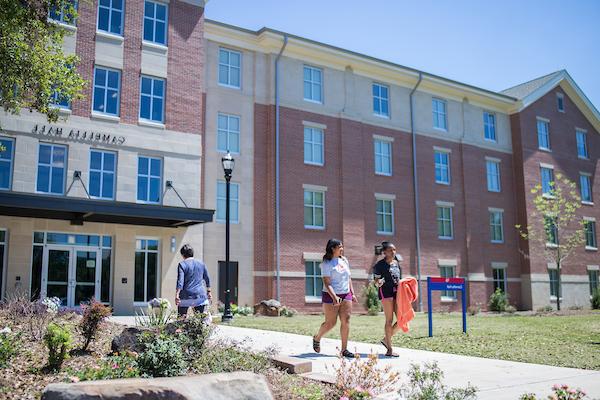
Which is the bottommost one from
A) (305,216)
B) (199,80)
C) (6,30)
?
(305,216)

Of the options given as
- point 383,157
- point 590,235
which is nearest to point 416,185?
point 383,157

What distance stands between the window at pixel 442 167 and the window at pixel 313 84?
338 inches

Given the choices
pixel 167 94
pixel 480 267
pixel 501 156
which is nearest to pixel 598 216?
pixel 501 156

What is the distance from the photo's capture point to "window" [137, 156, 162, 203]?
76.4 ft

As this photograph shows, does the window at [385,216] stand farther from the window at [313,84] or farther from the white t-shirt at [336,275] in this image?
the white t-shirt at [336,275]

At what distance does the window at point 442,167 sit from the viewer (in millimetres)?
34562

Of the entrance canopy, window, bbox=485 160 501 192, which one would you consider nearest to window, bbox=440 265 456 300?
window, bbox=485 160 501 192

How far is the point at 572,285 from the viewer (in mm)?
38719

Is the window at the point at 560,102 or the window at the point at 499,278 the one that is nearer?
the window at the point at 499,278

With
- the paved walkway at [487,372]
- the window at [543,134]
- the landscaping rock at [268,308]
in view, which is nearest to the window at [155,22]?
the landscaping rock at [268,308]

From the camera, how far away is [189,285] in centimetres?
954

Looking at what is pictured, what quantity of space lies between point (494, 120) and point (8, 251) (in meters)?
29.5

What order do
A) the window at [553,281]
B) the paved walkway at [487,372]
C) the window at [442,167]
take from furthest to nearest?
the window at [553,281]
the window at [442,167]
the paved walkway at [487,372]

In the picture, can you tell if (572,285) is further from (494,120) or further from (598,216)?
(494,120)
